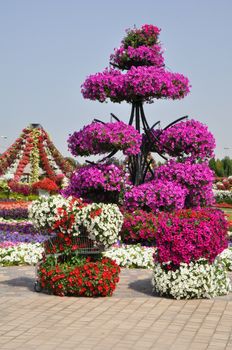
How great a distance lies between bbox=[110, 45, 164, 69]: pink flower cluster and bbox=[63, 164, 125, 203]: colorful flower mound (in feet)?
8.02

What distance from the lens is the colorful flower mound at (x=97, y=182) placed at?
45.9 ft

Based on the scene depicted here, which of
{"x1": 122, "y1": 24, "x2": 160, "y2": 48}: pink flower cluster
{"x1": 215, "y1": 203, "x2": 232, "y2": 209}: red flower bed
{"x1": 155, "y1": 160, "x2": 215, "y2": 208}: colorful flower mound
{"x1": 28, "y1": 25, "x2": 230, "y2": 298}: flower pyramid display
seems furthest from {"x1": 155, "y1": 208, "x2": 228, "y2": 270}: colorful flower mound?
{"x1": 215, "y1": 203, "x2": 232, "y2": 209}: red flower bed

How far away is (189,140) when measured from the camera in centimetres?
1428

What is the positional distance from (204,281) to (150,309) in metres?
0.95

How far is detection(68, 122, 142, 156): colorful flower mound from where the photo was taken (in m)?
13.7

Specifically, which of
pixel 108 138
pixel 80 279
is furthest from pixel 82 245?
pixel 108 138

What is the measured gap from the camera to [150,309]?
7723mm

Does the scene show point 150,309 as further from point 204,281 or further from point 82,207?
point 82,207

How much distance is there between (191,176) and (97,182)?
6.60 feet

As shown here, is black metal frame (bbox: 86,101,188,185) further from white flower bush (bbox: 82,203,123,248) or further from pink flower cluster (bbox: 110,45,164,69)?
white flower bush (bbox: 82,203,123,248)

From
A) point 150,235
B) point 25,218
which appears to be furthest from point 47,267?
point 25,218

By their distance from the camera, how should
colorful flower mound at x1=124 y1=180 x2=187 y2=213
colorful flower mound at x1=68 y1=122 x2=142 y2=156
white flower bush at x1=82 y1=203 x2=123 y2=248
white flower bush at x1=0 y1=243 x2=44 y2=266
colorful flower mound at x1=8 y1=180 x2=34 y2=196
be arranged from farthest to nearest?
colorful flower mound at x1=8 y1=180 x2=34 y2=196 → colorful flower mound at x1=124 y1=180 x2=187 y2=213 → colorful flower mound at x1=68 y1=122 x2=142 y2=156 → white flower bush at x1=0 y1=243 x2=44 y2=266 → white flower bush at x1=82 y1=203 x2=123 y2=248

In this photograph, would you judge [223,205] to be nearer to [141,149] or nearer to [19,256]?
[141,149]

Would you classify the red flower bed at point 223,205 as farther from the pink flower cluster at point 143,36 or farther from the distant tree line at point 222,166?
the distant tree line at point 222,166
